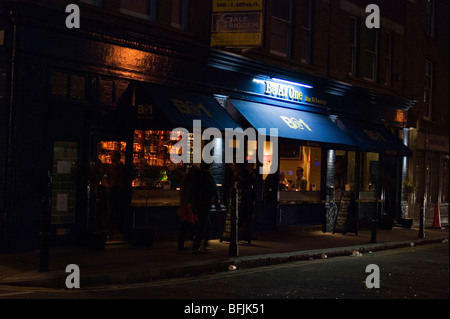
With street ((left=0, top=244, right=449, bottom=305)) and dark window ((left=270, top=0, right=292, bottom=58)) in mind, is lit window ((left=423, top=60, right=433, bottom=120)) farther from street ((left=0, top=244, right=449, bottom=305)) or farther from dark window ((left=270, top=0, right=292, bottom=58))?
street ((left=0, top=244, right=449, bottom=305))

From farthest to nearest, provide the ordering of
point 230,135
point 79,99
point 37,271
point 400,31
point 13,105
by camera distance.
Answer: point 400,31, point 230,135, point 79,99, point 13,105, point 37,271

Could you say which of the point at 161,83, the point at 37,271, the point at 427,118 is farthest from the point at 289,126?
the point at 427,118

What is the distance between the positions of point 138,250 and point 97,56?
412 centimetres

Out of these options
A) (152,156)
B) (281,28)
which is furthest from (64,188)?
(281,28)

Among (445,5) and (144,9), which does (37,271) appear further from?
(445,5)

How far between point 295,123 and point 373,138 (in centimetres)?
443

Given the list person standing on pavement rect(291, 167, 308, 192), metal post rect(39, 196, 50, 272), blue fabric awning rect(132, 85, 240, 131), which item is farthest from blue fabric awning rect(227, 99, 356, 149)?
metal post rect(39, 196, 50, 272)

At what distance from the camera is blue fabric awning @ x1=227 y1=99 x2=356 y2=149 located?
16.8 m

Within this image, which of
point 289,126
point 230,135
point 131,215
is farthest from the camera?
point 289,126

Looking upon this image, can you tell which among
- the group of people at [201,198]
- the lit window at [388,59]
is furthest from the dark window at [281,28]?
the group of people at [201,198]

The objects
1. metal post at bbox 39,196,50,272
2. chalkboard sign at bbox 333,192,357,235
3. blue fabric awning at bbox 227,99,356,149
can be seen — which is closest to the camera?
metal post at bbox 39,196,50,272

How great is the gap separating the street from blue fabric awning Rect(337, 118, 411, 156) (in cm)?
804

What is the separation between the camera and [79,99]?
43.6ft

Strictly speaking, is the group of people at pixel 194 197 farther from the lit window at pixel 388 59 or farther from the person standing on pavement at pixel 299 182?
the lit window at pixel 388 59
